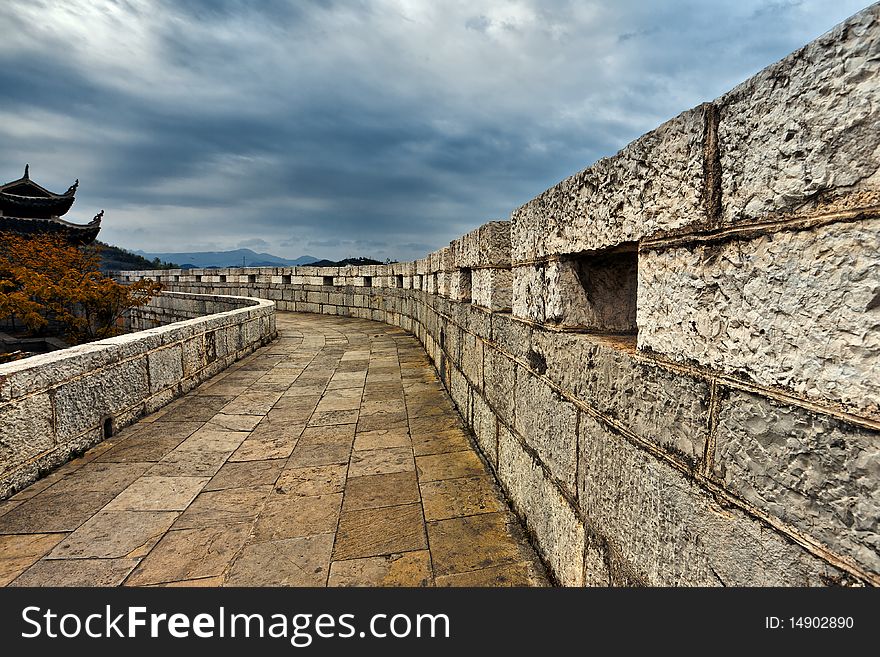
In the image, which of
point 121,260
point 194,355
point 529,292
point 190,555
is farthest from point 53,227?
point 121,260

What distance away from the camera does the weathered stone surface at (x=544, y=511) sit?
6.12ft

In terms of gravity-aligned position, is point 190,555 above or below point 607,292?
below

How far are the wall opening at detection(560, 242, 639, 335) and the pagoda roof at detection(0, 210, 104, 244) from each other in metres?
29.4

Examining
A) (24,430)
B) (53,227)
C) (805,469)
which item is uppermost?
(53,227)

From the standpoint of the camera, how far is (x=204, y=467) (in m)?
3.28

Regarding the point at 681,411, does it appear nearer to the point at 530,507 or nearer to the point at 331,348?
the point at 530,507

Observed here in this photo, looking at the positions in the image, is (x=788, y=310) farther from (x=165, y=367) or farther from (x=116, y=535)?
(x=165, y=367)

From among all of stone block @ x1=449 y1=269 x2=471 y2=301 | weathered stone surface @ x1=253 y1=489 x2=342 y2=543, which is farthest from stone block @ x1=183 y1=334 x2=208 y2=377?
stone block @ x1=449 y1=269 x2=471 y2=301

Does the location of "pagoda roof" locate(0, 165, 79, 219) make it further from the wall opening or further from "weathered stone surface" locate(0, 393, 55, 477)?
the wall opening

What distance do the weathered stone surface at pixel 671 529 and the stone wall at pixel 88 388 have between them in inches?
143

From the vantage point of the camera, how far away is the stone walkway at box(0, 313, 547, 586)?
7.02 feet

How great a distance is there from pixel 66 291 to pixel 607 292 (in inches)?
598

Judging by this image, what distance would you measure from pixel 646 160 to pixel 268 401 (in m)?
4.68

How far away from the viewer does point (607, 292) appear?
209 centimetres
